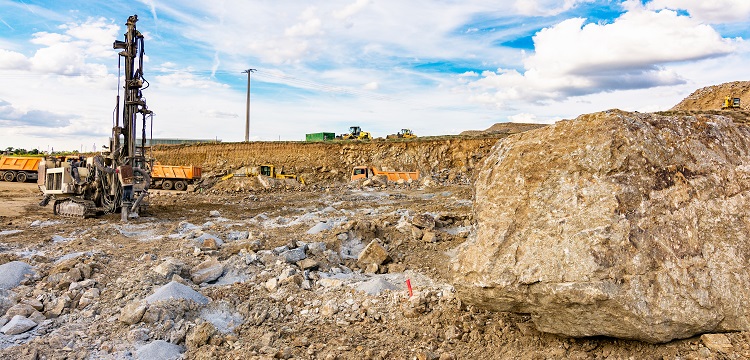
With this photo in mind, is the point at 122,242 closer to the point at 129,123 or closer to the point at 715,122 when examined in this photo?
the point at 129,123

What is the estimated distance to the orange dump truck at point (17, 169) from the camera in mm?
28250

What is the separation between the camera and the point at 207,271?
20.8 ft

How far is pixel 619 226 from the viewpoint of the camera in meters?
3.42

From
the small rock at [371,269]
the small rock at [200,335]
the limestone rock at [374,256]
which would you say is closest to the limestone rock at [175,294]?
the small rock at [200,335]

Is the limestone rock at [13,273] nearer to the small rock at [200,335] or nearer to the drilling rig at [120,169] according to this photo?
the small rock at [200,335]

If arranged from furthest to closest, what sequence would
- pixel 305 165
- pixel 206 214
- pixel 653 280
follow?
pixel 305 165 < pixel 206 214 < pixel 653 280

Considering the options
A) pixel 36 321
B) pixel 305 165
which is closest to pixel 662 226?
pixel 36 321

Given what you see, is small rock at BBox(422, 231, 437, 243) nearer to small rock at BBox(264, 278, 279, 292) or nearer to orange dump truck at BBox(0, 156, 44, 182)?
small rock at BBox(264, 278, 279, 292)

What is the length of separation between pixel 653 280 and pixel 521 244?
0.87 metres

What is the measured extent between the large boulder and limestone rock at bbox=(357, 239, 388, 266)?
9.31 feet

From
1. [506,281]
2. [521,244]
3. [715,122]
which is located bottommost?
[506,281]

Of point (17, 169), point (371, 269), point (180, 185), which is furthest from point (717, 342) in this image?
point (17, 169)

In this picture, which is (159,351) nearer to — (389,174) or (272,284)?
(272,284)

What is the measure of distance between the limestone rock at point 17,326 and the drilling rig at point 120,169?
8939mm
